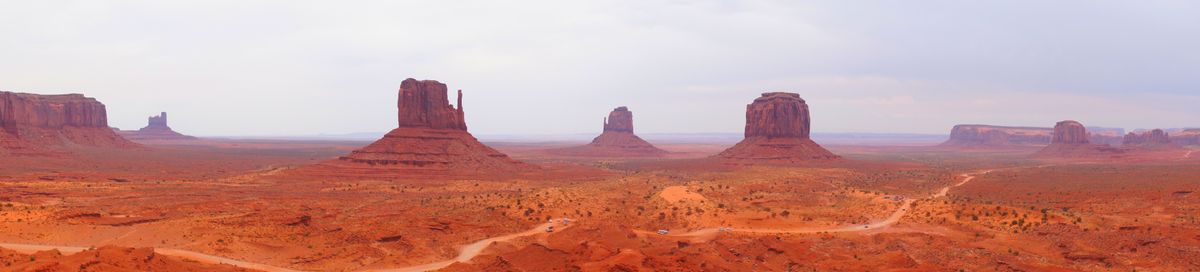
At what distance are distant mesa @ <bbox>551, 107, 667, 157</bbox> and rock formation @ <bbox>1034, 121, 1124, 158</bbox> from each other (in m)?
84.5

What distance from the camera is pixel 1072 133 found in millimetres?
149375

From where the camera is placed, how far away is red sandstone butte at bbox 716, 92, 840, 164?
10306 cm

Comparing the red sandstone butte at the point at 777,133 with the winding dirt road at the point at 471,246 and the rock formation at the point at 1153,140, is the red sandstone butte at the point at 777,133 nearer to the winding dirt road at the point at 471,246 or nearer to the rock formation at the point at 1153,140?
the winding dirt road at the point at 471,246

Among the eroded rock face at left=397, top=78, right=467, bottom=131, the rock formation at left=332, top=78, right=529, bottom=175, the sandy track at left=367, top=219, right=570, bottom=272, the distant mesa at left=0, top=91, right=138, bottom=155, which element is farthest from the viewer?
the distant mesa at left=0, top=91, right=138, bottom=155

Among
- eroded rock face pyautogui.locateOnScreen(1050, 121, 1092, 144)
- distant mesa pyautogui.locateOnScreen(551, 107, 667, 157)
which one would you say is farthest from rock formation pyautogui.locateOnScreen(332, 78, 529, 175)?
eroded rock face pyautogui.locateOnScreen(1050, 121, 1092, 144)

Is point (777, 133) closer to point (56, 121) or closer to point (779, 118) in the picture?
point (779, 118)

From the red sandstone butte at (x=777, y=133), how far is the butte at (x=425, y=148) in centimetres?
3813

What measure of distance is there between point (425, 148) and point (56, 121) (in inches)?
3758

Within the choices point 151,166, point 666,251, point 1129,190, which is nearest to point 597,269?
point 666,251

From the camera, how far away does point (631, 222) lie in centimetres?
4038

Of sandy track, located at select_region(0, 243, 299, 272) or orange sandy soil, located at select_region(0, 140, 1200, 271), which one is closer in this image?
sandy track, located at select_region(0, 243, 299, 272)

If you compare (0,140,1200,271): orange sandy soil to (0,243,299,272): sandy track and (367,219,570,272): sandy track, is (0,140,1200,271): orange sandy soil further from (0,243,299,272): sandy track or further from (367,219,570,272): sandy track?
(0,243,299,272): sandy track

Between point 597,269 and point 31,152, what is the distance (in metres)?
101

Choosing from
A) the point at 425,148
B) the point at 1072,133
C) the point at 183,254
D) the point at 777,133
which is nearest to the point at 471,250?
the point at 183,254
